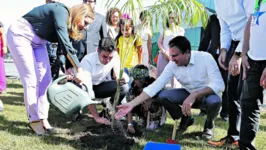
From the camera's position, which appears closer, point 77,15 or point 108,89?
point 77,15

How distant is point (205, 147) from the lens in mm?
2703

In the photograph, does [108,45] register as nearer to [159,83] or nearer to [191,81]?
[159,83]

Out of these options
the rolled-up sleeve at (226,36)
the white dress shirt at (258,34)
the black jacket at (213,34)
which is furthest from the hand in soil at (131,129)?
the white dress shirt at (258,34)

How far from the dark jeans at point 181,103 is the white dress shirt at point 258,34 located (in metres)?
1.02

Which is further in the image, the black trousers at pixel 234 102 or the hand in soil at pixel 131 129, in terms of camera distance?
the hand in soil at pixel 131 129

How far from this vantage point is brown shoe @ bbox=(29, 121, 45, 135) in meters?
2.97

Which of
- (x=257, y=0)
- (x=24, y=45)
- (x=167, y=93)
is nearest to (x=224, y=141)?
(x=167, y=93)

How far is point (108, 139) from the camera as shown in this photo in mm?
2697

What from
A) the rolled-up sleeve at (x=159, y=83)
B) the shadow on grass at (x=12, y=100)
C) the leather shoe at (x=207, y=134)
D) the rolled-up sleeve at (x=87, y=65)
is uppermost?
the rolled-up sleeve at (x=87, y=65)

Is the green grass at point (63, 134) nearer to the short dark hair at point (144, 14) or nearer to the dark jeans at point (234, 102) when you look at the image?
the dark jeans at point (234, 102)

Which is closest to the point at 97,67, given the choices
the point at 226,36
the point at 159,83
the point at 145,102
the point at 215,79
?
the point at 145,102

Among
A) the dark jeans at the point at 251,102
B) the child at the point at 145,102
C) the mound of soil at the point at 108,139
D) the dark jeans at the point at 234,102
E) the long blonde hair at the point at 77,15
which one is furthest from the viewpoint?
the child at the point at 145,102

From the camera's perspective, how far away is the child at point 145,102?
3.30 meters

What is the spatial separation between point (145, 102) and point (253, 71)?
157 cm
